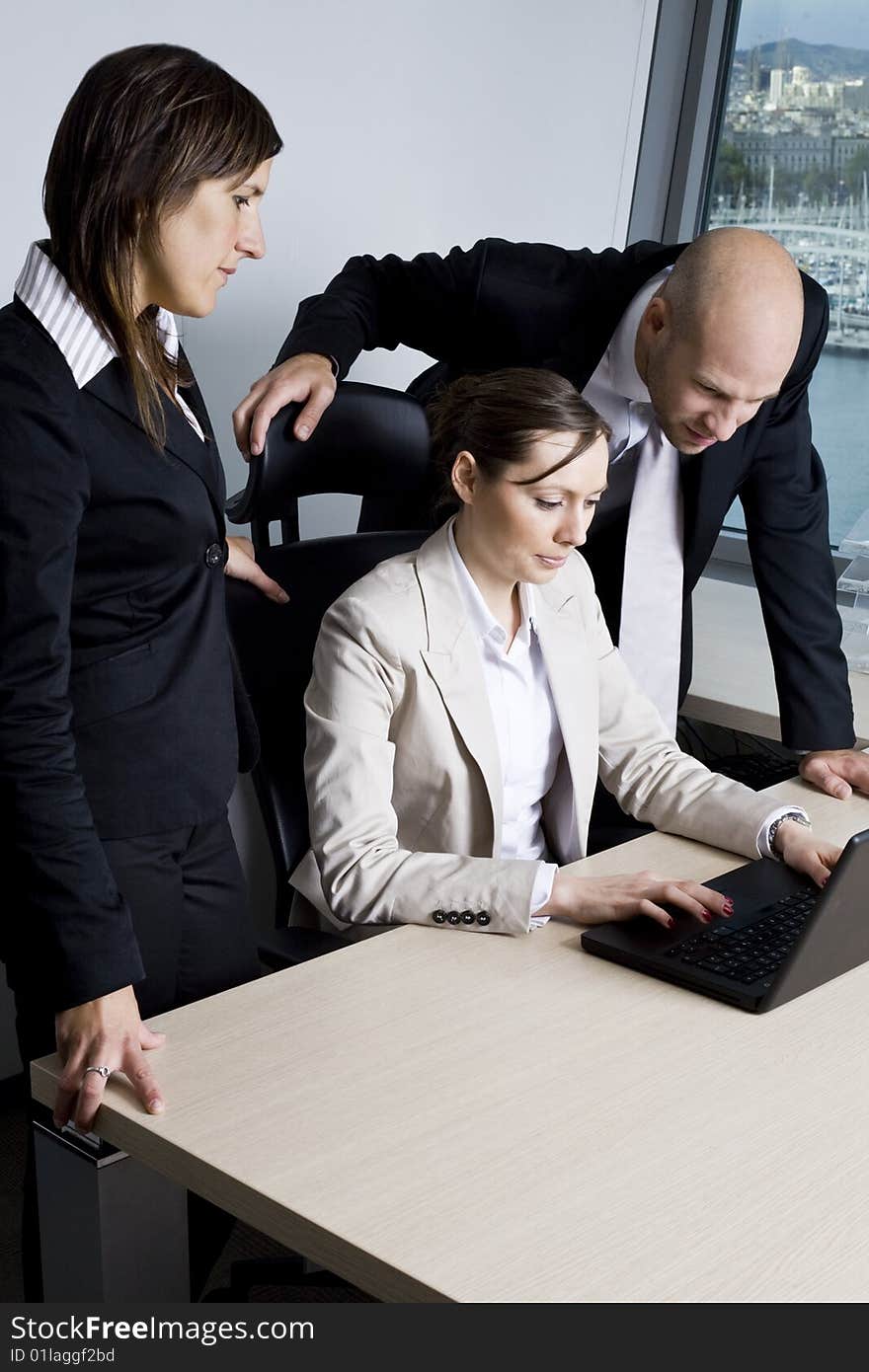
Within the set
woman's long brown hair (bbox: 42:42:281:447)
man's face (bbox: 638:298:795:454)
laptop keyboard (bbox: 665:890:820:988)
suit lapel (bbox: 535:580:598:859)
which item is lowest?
laptop keyboard (bbox: 665:890:820:988)

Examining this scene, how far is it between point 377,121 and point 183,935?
167cm

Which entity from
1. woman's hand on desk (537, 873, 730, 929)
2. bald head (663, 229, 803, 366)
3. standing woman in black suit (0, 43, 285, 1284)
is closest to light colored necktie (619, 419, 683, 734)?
bald head (663, 229, 803, 366)

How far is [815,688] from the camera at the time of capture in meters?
2.06

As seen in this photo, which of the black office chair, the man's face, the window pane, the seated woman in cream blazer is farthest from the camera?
the window pane

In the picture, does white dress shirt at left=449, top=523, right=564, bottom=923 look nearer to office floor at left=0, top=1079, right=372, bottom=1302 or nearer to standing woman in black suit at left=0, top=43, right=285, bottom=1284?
standing woman in black suit at left=0, top=43, right=285, bottom=1284

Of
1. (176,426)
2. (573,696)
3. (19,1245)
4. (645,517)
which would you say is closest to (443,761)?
(573,696)

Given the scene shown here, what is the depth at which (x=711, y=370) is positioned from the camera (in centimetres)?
187

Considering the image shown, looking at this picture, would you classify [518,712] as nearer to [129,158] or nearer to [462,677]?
[462,677]

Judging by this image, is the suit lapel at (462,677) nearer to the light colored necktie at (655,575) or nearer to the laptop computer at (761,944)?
the laptop computer at (761,944)

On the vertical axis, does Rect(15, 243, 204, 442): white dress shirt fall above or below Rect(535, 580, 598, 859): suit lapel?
above

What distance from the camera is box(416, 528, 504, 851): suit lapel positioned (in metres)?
1.64

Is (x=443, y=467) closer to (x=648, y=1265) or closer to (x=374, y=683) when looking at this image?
(x=374, y=683)

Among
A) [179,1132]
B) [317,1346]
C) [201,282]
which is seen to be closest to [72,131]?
[201,282]

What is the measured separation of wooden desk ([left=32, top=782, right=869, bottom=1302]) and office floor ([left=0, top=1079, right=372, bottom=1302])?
63cm
